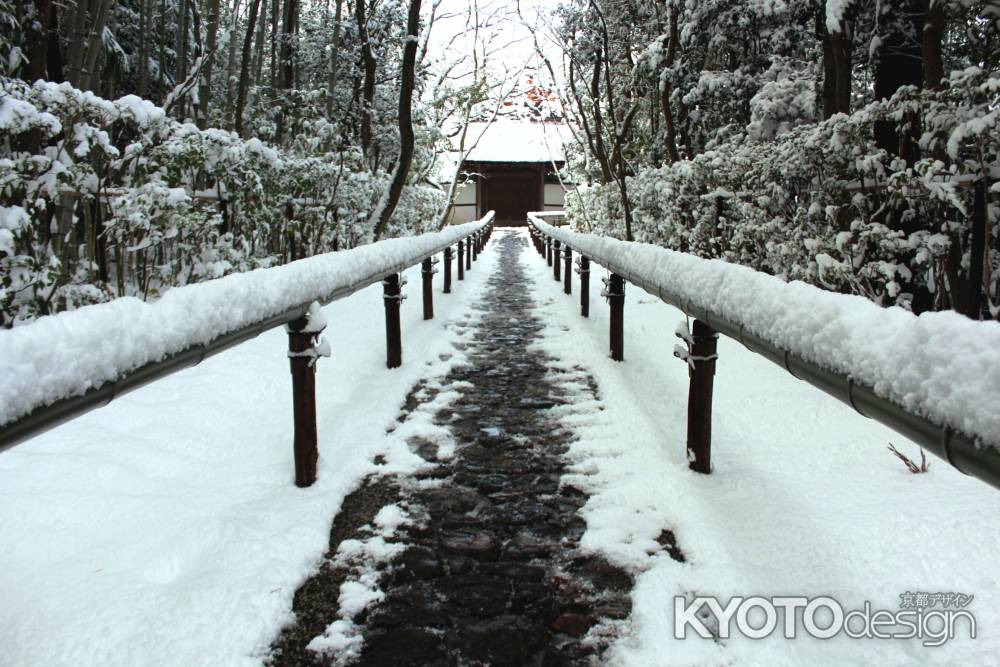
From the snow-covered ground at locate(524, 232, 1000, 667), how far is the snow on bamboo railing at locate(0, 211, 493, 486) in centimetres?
140

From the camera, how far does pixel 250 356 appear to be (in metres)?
4.54

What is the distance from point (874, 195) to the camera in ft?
15.0

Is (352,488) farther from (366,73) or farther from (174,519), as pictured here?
(366,73)

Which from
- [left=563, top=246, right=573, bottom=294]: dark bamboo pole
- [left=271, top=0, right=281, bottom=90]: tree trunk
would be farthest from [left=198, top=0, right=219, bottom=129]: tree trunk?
[left=563, top=246, right=573, bottom=294]: dark bamboo pole

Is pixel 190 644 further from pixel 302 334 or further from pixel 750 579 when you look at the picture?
pixel 750 579

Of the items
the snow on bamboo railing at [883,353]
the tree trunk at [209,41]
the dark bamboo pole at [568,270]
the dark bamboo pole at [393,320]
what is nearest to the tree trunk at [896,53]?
the snow on bamboo railing at [883,353]

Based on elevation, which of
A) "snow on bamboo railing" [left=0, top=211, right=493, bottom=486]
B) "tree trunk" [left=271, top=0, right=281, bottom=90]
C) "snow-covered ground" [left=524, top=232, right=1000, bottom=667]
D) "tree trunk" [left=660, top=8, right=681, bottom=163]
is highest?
"tree trunk" [left=271, top=0, right=281, bottom=90]

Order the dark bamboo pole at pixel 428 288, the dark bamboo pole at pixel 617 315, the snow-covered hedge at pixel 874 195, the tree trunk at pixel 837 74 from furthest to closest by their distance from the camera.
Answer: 1. the dark bamboo pole at pixel 428 288
2. the tree trunk at pixel 837 74
3. the dark bamboo pole at pixel 617 315
4. the snow-covered hedge at pixel 874 195

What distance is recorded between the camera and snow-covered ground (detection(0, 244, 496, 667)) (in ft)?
5.92

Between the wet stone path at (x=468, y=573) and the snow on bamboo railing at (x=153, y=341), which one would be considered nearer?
the snow on bamboo railing at (x=153, y=341)

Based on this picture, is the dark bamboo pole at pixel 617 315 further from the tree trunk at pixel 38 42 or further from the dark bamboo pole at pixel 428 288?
the tree trunk at pixel 38 42

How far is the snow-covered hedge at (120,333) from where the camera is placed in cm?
110

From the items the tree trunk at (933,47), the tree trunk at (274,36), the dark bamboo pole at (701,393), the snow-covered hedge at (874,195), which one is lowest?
the dark bamboo pole at (701,393)

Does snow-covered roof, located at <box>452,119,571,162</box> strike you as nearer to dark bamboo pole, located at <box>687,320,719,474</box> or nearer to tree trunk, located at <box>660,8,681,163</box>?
tree trunk, located at <box>660,8,681,163</box>
